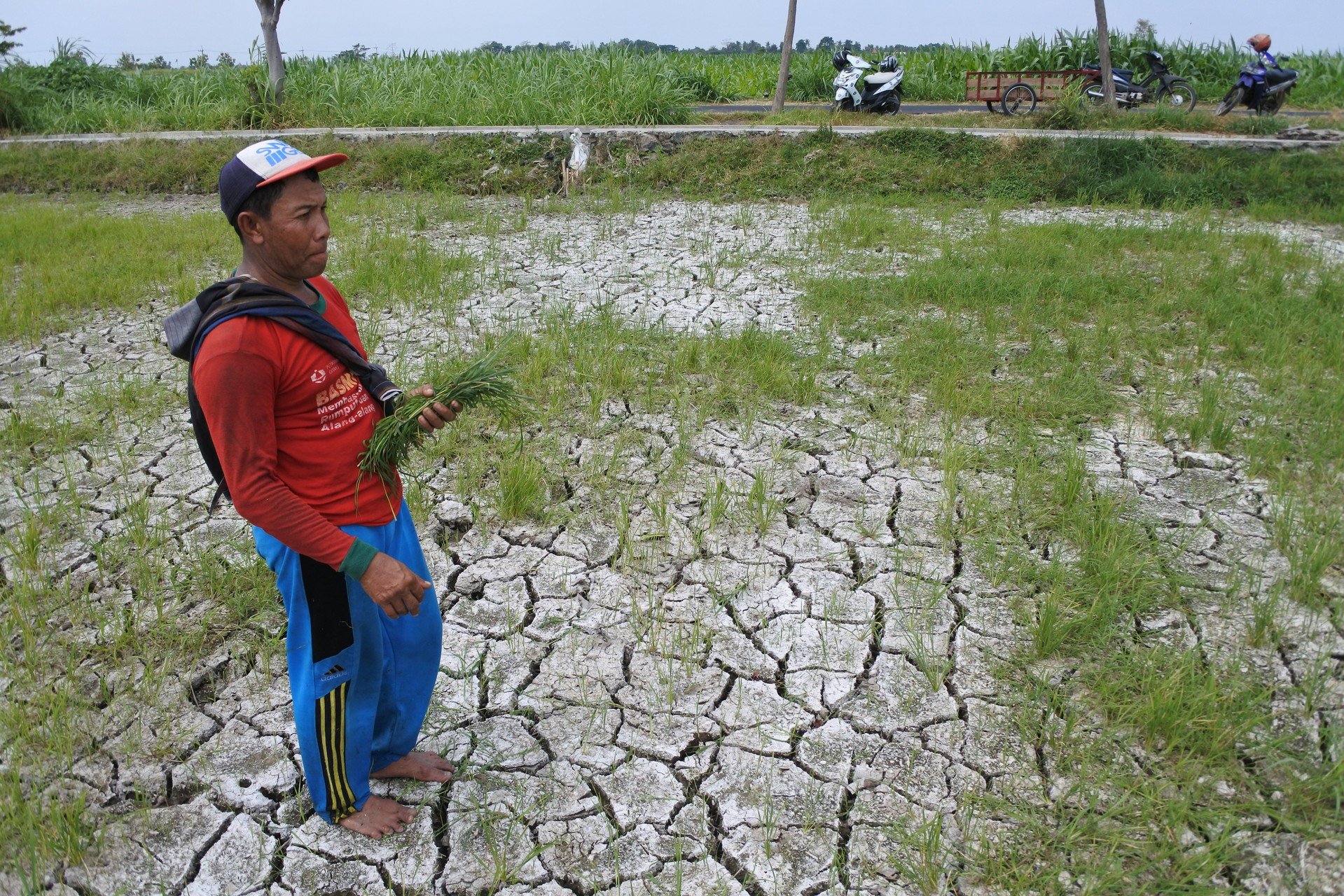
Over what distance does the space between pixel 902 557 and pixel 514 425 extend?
200cm

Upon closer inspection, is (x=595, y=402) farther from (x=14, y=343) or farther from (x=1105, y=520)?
(x=14, y=343)

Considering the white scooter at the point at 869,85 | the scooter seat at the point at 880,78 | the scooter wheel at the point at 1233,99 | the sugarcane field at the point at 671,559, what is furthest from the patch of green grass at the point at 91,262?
the scooter wheel at the point at 1233,99

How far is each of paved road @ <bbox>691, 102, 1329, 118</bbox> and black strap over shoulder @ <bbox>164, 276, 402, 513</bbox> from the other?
12.4 meters

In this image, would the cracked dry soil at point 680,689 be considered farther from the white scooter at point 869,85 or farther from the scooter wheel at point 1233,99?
the scooter wheel at point 1233,99

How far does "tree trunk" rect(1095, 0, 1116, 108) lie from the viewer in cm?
→ 1208

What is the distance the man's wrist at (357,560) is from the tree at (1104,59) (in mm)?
12437

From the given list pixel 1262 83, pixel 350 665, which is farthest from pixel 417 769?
pixel 1262 83

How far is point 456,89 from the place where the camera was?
1269 centimetres

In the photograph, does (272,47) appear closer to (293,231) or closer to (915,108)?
(915,108)

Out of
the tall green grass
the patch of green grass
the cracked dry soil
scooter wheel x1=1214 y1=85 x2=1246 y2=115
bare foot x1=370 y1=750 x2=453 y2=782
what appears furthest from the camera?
scooter wheel x1=1214 y1=85 x2=1246 y2=115

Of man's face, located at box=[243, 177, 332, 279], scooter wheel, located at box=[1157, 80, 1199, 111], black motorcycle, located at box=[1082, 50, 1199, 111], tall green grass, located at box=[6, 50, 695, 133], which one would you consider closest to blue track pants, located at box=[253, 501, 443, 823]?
man's face, located at box=[243, 177, 332, 279]

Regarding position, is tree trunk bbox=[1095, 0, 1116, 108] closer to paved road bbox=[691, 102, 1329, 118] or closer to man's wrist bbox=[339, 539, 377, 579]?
paved road bbox=[691, 102, 1329, 118]

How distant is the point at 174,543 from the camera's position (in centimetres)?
373

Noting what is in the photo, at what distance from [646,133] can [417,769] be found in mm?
8963
